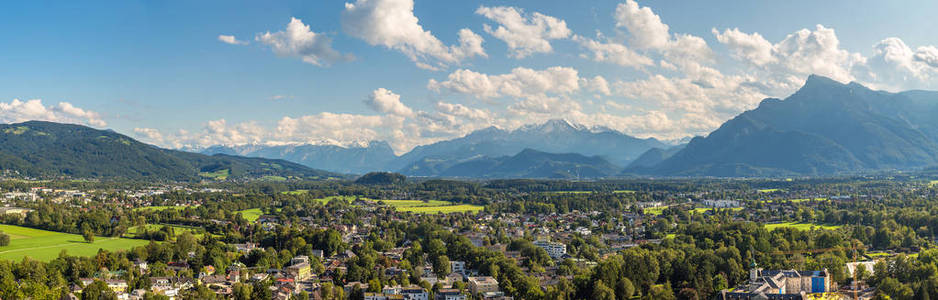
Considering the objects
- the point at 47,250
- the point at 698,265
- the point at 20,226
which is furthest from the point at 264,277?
the point at 20,226

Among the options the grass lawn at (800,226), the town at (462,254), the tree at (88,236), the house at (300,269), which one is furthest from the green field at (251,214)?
the grass lawn at (800,226)

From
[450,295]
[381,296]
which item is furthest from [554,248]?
[381,296]

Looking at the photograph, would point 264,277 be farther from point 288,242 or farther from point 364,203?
point 364,203

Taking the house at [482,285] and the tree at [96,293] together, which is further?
the house at [482,285]

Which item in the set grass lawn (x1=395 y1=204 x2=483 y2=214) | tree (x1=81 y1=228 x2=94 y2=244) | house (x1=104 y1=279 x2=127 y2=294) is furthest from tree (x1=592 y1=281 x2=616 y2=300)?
grass lawn (x1=395 y1=204 x2=483 y2=214)

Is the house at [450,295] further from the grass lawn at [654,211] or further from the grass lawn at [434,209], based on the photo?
the grass lawn at [434,209]

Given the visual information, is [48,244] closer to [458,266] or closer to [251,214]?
[251,214]
